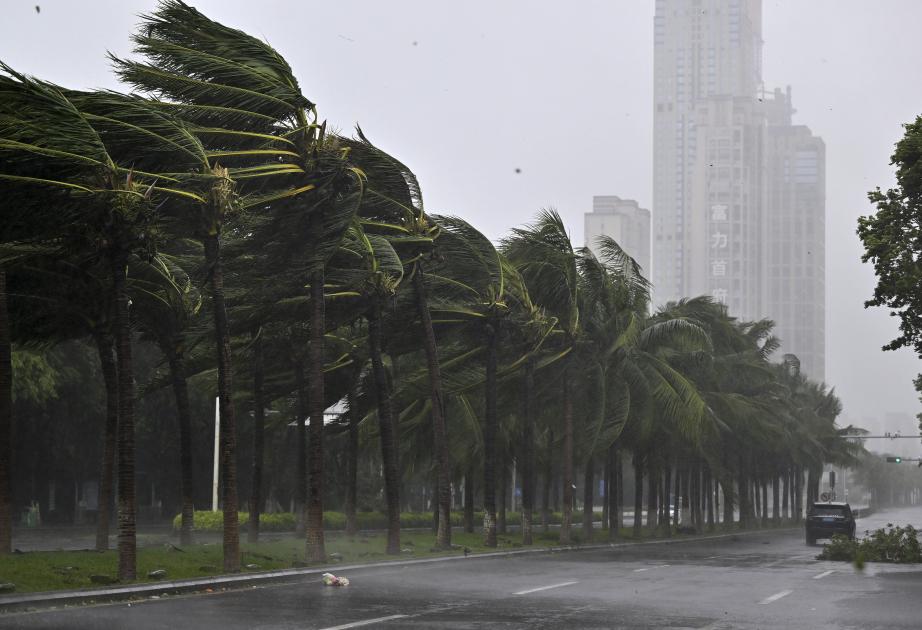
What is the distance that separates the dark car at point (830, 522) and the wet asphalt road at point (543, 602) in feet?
67.6

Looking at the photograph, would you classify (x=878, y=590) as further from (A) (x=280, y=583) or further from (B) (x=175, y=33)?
(B) (x=175, y=33)

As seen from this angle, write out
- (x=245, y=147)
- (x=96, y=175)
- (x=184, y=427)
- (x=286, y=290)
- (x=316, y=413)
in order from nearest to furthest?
(x=96, y=175) → (x=245, y=147) → (x=316, y=413) → (x=286, y=290) → (x=184, y=427)

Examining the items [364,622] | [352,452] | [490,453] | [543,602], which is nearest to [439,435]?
[490,453]

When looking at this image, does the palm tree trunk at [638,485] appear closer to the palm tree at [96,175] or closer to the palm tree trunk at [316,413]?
the palm tree trunk at [316,413]

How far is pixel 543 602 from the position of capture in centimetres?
1852

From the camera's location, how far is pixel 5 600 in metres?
16.2

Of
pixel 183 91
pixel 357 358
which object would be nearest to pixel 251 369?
pixel 357 358

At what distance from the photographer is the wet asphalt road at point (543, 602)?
15.3 m

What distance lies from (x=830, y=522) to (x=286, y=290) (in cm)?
2830

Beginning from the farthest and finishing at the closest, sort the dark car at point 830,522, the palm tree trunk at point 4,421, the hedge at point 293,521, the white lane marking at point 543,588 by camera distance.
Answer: the dark car at point 830,522 → the hedge at point 293,521 → the palm tree trunk at point 4,421 → the white lane marking at point 543,588

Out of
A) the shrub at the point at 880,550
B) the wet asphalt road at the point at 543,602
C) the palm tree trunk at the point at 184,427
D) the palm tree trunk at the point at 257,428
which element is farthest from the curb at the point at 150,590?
the shrub at the point at 880,550

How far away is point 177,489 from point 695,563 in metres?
41.4

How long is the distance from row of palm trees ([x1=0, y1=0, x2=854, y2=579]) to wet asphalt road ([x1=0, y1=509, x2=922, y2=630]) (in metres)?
3.46

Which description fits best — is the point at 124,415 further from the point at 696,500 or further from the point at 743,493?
the point at 743,493
